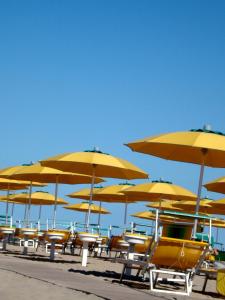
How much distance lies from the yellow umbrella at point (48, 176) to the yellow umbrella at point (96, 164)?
3.57ft

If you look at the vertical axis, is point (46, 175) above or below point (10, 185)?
below

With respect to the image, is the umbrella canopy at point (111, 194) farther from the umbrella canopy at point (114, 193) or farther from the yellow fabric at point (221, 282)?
the yellow fabric at point (221, 282)

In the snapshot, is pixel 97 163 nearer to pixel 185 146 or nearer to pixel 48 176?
pixel 185 146

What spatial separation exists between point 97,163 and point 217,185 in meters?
2.51

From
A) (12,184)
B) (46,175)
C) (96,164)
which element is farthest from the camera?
(12,184)

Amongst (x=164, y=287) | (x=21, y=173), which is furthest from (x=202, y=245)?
(x=21, y=173)

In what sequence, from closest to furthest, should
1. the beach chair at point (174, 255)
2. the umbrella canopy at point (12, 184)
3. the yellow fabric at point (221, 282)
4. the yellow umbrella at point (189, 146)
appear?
the yellow fabric at point (221, 282) < the beach chair at point (174, 255) < the yellow umbrella at point (189, 146) < the umbrella canopy at point (12, 184)

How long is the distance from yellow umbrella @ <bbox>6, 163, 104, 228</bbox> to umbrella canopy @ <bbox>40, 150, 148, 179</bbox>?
1109 mm

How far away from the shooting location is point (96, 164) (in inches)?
501

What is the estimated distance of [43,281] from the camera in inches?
279

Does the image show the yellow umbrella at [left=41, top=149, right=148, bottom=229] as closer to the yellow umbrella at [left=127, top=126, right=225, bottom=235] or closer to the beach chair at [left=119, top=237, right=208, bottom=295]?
the yellow umbrella at [left=127, top=126, right=225, bottom=235]

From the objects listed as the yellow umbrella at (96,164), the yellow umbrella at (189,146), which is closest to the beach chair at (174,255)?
the yellow umbrella at (189,146)

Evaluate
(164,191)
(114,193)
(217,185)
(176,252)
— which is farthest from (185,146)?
(114,193)

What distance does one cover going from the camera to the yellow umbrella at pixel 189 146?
9.40 meters
